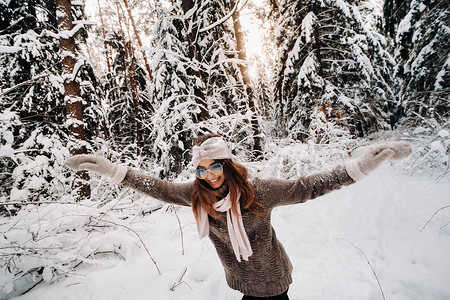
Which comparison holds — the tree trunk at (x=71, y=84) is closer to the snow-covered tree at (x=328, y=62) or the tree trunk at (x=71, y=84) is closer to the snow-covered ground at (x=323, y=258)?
the snow-covered ground at (x=323, y=258)

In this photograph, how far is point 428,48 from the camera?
24.7ft

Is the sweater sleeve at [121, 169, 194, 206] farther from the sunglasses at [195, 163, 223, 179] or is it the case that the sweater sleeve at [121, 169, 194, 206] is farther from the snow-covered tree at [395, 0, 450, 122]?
the snow-covered tree at [395, 0, 450, 122]

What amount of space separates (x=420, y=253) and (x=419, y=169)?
3181mm

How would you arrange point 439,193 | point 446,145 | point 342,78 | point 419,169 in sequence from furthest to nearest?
point 342,78 < point 419,169 < point 446,145 < point 439,193

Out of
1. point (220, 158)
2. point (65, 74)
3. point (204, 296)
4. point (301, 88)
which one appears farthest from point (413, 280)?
point (301, 88)

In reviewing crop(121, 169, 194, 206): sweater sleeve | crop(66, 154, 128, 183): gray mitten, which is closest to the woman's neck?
crop(121, 169, 194, 206): sweater sleeve

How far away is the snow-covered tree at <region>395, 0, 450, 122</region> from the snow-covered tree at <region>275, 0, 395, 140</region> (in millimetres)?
1510

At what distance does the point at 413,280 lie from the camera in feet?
7.27

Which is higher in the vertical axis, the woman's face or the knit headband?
the knit headband

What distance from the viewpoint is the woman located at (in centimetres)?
154

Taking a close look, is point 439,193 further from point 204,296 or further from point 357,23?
point 357,23

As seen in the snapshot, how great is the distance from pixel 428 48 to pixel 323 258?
944cm

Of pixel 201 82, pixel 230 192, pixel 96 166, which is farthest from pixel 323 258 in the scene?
pixel 201 82

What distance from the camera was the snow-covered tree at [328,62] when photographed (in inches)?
361
